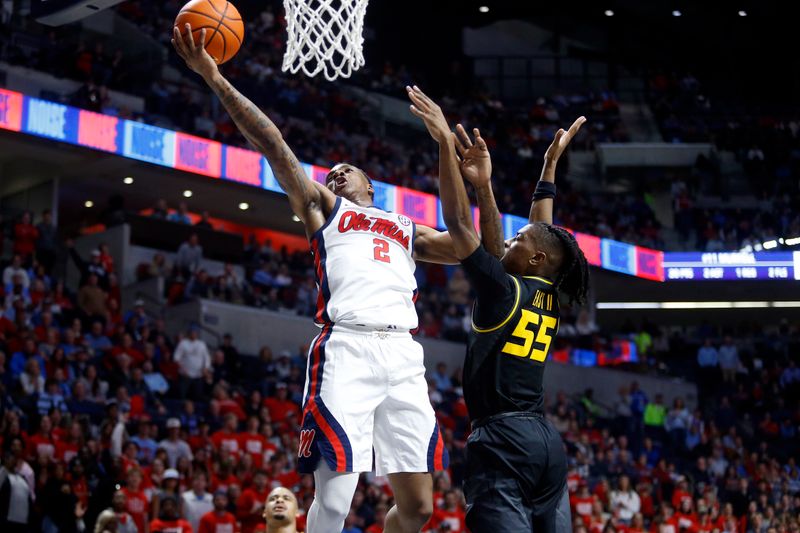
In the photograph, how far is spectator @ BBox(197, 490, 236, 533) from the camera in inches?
423

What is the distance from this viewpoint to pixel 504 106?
30.2 meters

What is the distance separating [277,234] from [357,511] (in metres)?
13.3

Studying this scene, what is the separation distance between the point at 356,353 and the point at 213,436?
8380 millimetres

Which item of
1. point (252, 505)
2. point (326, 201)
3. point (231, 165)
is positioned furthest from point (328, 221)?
point (231, 165)

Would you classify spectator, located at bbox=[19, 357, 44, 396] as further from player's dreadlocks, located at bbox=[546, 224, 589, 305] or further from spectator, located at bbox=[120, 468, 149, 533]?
player's dreadlocks, located at bbox=[546, 224, 589, 305]

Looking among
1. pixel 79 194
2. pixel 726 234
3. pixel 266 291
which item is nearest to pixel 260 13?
pixel 79 194

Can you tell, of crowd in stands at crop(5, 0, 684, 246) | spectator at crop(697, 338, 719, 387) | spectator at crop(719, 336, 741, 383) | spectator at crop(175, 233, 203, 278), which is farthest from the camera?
spectator at crop(697, 338, 719, 387)

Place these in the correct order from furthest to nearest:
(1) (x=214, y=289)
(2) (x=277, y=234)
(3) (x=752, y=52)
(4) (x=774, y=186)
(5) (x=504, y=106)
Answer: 1. (3) (x=752, y=52)
2. (5) (x=504, y=106)
3. (4) (x=774, y=186)
4. (2) (x=277, y=234)
5. (1) (x=214, y=289)

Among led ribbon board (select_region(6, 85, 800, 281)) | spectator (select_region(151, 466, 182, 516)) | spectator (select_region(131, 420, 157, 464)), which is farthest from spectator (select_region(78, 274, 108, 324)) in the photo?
spectator (select_region(151, 466, 182, 516))

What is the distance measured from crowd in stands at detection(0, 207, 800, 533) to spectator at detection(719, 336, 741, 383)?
3.20 feet

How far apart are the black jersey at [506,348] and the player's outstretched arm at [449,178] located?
5.4 inches

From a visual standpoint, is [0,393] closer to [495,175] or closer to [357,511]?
[357,511]

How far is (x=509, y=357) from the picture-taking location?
4758mm

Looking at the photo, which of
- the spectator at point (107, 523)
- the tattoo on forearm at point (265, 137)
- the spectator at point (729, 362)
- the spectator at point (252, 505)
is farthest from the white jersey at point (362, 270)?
the spectator at point (729, 362)
